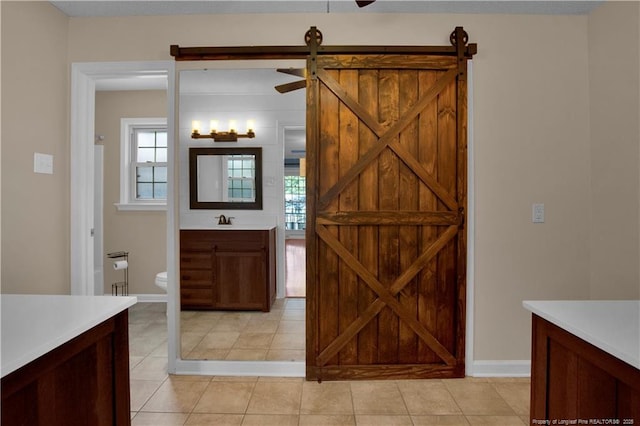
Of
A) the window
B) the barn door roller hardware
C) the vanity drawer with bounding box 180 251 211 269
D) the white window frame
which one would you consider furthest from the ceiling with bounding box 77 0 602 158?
the white window frame

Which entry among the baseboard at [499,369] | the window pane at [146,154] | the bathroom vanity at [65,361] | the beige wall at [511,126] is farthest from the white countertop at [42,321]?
the window pane at [146,154]

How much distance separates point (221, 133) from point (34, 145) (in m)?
1.17

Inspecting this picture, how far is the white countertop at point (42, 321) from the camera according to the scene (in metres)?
0.87

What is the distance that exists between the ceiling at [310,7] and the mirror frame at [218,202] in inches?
37.2

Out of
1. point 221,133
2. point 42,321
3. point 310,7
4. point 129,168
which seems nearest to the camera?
point 42,321

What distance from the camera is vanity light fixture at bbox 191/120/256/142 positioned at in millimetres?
2666

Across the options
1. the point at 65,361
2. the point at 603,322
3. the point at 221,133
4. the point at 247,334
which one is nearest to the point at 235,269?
the point at 247,334

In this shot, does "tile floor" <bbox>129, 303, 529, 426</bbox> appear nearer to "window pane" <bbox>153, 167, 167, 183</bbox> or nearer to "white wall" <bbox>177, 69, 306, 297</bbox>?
"white wall" <bbox>177, 69, 306, 297</bbox>

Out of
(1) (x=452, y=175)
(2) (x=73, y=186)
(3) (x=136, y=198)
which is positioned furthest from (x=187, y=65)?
(3) (x=136, y=198)

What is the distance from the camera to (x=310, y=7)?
2479 millimetres

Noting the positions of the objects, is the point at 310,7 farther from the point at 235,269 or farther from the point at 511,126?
the point at 235,269

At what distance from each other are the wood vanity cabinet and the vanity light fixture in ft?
2.33

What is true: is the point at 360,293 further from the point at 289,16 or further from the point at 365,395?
the point at 289,16

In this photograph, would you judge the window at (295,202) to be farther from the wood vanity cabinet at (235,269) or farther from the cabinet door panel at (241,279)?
the cabinet door panel at (241,279)
